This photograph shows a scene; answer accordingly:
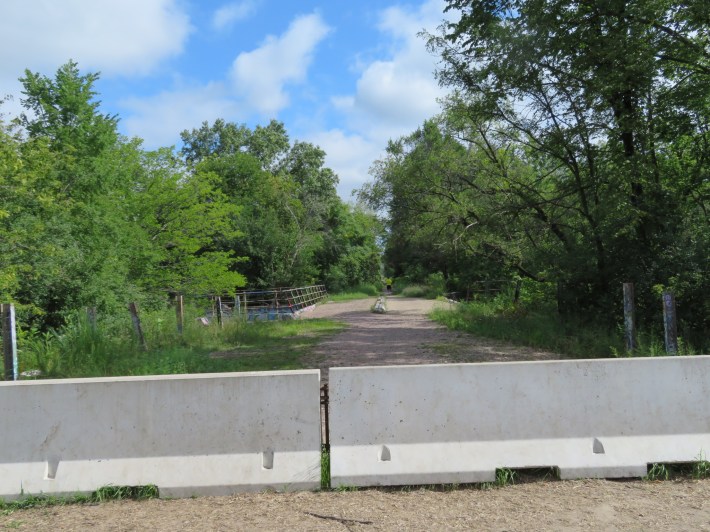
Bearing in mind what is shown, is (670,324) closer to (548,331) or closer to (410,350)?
(548,331)

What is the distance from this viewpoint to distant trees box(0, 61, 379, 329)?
46.8 feet

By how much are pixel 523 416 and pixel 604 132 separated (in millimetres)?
11660

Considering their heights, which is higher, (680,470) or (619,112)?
(619,112)

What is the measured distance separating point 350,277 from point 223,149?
24.4m

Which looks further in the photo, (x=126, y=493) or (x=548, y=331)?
(x=548, y=331)

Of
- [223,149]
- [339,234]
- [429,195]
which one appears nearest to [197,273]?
[429,195]

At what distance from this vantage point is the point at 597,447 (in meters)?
4.68

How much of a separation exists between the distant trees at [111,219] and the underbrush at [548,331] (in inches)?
453

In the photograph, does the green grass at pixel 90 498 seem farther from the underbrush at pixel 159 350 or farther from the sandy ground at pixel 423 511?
the underbrush at pixel 159 350

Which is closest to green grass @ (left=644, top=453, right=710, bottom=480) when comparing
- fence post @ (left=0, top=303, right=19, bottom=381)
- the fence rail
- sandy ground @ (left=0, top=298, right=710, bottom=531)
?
sandy ground @ (left=0, top=298, right=710, bottom=531)

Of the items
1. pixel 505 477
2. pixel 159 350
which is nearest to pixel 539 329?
pixel 159 350

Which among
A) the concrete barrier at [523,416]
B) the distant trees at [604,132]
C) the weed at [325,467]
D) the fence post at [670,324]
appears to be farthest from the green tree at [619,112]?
the weed at [325,467]

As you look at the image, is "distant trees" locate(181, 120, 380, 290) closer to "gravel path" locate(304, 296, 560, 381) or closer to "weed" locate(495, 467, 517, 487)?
"gravel path" locate(304, 296, 560, 381)

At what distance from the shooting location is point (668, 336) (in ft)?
28.1
